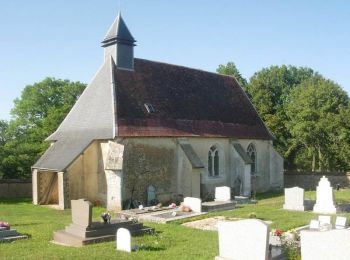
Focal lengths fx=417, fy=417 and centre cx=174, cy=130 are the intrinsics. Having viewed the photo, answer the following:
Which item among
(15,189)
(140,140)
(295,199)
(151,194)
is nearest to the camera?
(295,199)

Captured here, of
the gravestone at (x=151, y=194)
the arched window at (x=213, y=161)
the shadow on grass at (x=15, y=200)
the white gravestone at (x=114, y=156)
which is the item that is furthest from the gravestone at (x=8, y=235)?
the arched window at (x=213, y=161)

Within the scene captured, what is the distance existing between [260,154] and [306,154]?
1667cm

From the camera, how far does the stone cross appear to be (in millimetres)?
13648

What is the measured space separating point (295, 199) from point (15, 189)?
19.7 m

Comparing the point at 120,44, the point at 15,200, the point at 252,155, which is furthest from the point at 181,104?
the point at 15,200

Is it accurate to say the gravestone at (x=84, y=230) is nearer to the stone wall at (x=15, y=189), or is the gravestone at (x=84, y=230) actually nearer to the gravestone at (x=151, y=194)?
the gravestone at (x=151, y=194)

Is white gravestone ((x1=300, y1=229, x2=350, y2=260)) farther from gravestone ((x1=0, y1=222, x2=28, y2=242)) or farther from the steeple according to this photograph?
the steeple

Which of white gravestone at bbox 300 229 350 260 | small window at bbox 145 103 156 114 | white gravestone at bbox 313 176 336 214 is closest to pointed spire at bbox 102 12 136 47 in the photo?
small window at bbox 145 103 156 114

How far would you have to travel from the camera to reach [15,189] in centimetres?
3017

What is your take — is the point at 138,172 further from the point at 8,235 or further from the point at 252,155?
the point at 252,155

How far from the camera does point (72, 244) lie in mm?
13383

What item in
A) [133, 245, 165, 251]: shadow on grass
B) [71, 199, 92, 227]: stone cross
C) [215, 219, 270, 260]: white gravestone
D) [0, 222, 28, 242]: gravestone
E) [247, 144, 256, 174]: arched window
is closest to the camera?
[215, 219, 270, 260]: white gravestone

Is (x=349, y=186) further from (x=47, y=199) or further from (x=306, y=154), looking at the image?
(x=47, y=199)

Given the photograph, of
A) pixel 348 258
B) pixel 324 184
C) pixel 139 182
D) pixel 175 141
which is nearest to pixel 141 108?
pixel 175 141
